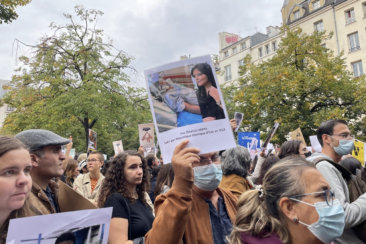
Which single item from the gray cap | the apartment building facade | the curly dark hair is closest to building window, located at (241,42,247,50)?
the apartment building facade

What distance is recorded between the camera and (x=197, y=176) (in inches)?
94.9

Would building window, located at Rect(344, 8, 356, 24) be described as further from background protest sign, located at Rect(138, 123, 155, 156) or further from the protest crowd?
the protest crowd

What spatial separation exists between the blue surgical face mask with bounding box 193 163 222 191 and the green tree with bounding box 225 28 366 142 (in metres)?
16.7

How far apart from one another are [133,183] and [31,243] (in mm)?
2095

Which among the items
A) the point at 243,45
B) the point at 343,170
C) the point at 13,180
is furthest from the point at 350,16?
the point at 13,180

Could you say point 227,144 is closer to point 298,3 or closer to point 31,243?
point 31,243

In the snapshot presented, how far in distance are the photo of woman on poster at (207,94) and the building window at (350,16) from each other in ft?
111

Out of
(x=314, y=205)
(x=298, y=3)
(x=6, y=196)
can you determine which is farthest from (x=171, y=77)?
(x=298, y=3)

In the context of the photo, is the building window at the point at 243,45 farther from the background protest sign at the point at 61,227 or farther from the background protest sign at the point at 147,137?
the background protest sign at the point at 61,227

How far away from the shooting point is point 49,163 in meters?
2.64

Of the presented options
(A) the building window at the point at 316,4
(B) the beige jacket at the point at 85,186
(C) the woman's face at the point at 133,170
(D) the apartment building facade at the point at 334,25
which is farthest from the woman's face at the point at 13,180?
(A) the building window at the point at 316,4

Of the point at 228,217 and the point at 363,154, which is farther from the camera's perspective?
the point at 363,154

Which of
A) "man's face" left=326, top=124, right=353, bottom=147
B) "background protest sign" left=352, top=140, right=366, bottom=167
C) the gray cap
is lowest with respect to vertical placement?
"background protest sign" left=352, top=140, right=366, bottom=167

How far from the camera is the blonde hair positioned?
6.71ft
